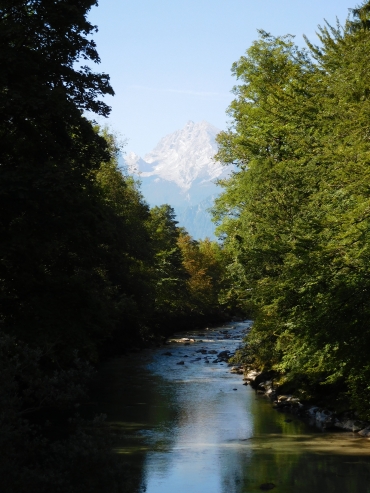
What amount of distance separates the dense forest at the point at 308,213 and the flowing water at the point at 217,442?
6.66ft

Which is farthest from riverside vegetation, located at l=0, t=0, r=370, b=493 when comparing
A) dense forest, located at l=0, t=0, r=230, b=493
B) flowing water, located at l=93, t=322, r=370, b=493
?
flowing water, located at l=93, t=322, r=370, b=493

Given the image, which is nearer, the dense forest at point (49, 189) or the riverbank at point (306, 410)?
the dense forest at point (49, 189)

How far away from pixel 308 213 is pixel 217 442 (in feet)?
28.2

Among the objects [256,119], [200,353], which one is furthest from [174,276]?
[256,119]

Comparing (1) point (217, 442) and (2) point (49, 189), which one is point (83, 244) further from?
(1) point (217, 442)

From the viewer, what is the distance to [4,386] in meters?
9.61

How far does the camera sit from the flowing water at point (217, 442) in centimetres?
1487

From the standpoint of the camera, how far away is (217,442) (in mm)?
18625

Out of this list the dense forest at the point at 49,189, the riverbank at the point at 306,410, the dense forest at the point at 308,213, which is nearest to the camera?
the dense forest at the point at 49,189

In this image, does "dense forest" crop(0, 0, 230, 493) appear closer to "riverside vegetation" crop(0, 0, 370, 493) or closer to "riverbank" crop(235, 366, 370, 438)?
"riverside vegetation" crop(0, 0, 370, 493)

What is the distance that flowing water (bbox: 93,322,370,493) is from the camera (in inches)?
585

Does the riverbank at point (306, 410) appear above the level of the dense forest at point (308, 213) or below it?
below

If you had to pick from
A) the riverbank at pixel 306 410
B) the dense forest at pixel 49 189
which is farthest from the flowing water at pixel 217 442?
the dense forest at pixel 49 189

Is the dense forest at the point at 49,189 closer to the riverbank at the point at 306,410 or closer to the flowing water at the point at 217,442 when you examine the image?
the flowing water at the point at 217,442
